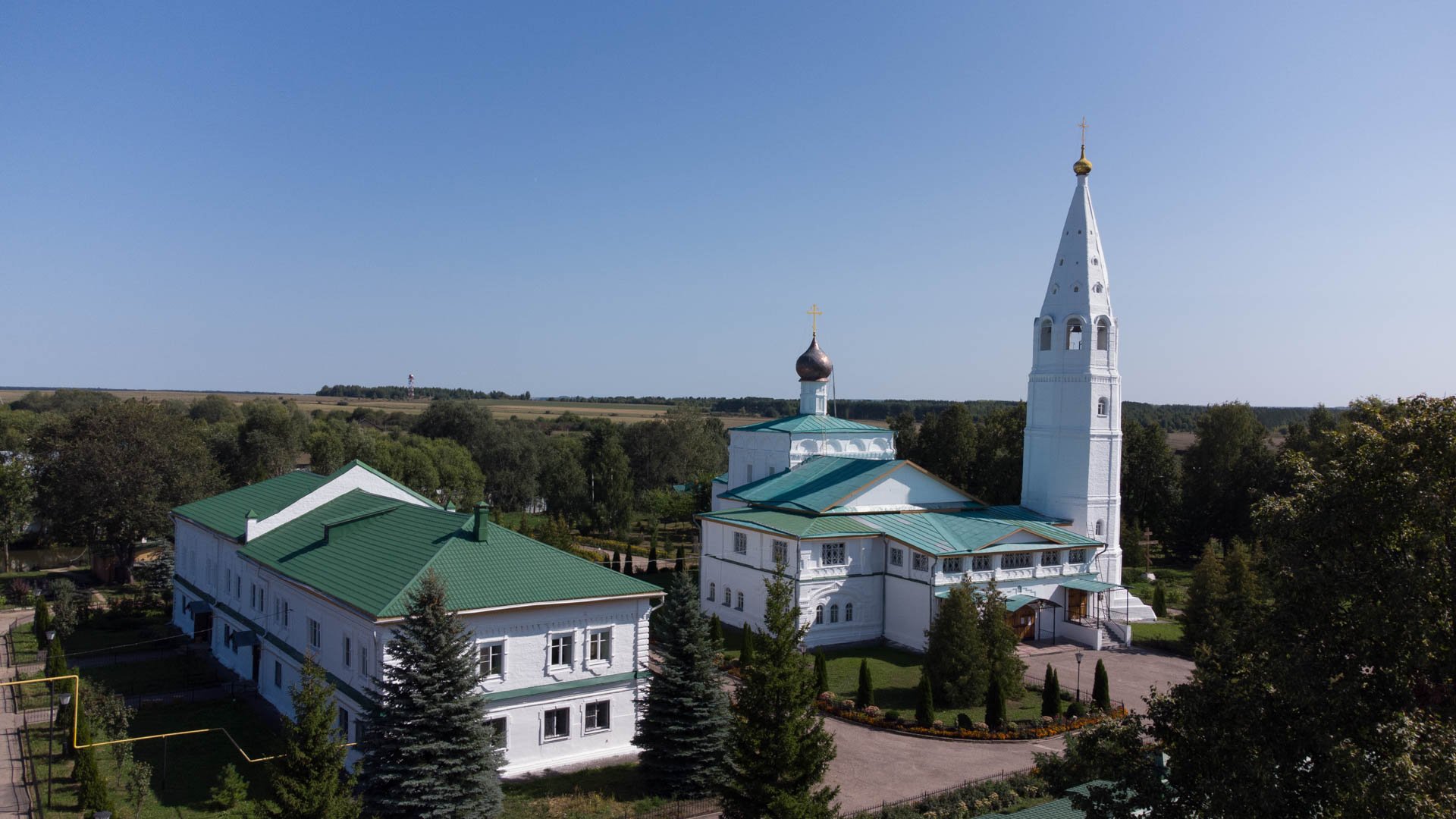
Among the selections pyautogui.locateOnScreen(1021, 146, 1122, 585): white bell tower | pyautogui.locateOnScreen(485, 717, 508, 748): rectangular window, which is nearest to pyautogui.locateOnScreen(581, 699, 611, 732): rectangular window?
pyautogui.locateOnScreen(485, 717, 508, 748): rectangular window

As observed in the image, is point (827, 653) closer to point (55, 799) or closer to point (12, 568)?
point (55, 799)

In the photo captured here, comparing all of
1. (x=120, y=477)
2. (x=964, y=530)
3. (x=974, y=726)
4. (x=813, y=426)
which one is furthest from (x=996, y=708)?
(x=120, y=477)

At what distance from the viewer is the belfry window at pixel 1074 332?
126 ft

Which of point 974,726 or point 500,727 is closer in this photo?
point 500,727

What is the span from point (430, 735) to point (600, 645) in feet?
19.5

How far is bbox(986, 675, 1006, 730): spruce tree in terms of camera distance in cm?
2536

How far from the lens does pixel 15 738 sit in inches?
966

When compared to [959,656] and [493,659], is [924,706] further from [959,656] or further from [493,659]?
[493,659]

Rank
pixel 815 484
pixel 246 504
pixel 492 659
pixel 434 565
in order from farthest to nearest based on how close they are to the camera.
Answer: pixel 815 484 < pixel 246 504 < pixel 434 565 < pixel 492 659

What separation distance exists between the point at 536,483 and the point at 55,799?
57.8m

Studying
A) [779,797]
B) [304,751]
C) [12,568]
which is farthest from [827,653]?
[12,568]

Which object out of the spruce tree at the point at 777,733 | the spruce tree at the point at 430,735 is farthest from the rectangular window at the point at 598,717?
the spruce tree at the point at 777,733

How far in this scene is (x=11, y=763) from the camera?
2275 cm

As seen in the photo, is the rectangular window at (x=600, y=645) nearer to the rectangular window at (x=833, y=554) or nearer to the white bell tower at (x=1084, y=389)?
the rectangular window at (x=833, y=554)
